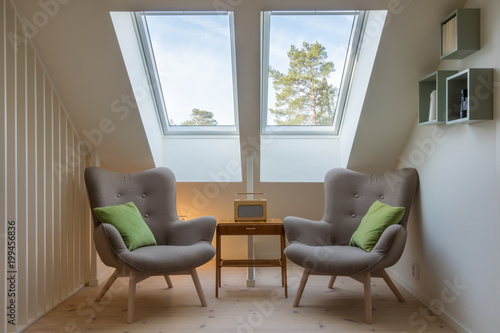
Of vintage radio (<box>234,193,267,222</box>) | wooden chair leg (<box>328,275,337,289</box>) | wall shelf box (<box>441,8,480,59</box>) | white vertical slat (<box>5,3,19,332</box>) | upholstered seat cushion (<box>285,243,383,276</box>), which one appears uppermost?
wall shelf box (<box>441,8,480,59</box>)

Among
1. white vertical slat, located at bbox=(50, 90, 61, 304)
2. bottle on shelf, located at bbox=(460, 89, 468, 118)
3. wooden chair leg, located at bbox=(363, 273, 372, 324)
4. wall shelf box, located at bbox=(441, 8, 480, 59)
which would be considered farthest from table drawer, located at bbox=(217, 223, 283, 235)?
wall shelf box, located at bbox=(441, 8, 480, 59)

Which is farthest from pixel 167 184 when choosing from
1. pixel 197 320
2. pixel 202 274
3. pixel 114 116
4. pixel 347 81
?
pixel 347 81

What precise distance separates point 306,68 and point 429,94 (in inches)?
43.2

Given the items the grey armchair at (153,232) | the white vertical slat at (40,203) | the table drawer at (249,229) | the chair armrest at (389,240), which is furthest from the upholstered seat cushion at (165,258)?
the chair armrest at (389,240)

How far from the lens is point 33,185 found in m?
2.71

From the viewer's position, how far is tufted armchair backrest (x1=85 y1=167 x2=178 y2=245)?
334 cm

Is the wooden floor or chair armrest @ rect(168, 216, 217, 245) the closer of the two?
the wooden floor

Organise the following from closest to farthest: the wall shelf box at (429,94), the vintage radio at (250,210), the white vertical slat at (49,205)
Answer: the wall shelf box at (429,94)
the white vertical slat at (49,205)
the vintage radio at (250,210)

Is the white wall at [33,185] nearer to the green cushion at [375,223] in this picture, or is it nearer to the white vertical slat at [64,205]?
the white vertical slat at [64,205]

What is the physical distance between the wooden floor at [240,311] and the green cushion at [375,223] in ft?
1.54

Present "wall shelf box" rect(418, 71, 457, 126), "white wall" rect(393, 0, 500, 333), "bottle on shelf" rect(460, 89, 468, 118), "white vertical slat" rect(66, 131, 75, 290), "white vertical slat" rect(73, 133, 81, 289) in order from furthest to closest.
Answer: "white vertical slat" rect(73, 133, 81, 289) → "white vertical slat" rect(66, 131, 75, 290) → "wall shelf box" rect(418, 71, 457, 126) → "bottle on shelf" rect(460, 89, 468, 118) → "white wall" rect(393, 0, 500, 333)

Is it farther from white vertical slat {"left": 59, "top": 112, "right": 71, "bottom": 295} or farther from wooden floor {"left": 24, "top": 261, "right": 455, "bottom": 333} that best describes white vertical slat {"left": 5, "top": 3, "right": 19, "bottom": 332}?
white vertical slat {"left": 59, "top": 112, "right": 71, "bottom": 295}

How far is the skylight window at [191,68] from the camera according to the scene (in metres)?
3.34

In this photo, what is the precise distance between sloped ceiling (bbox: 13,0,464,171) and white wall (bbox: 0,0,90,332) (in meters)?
0.15
